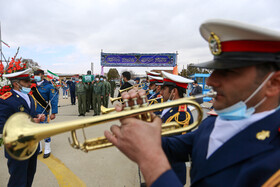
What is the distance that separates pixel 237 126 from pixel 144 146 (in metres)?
0.59

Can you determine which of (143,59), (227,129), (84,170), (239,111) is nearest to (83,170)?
(84,170)

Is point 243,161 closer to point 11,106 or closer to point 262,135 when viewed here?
point 262,135

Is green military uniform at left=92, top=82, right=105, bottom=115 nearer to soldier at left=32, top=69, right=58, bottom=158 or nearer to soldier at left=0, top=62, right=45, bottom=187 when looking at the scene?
soldier at left=32, top=69, right=58, bottom=158

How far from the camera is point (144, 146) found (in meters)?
0.80

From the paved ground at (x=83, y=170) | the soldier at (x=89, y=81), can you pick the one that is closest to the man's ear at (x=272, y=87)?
the paved ground at (x=83, y=170)

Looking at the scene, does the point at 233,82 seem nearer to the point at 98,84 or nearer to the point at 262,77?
the point at 262,77

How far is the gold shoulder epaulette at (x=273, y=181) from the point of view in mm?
686

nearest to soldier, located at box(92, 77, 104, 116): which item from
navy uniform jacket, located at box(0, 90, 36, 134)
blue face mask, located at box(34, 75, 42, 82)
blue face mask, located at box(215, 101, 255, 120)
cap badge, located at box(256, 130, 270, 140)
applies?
blue face mask, located at box(34, 75, 42, 82)

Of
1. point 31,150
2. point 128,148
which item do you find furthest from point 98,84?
point 128,148

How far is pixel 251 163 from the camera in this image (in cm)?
79

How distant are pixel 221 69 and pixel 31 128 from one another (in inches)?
55.7

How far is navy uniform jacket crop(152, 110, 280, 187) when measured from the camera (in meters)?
0.74

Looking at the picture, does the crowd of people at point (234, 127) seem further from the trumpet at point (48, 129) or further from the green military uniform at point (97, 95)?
the green military uniform at point (97, 95)

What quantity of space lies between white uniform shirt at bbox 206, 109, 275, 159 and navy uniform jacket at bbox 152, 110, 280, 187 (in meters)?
0.03
